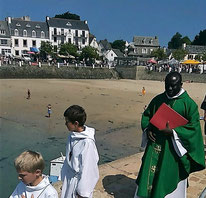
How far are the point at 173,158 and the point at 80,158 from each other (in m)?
1.31

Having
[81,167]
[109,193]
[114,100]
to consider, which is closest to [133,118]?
[114,100]

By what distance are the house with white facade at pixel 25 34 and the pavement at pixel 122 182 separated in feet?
193

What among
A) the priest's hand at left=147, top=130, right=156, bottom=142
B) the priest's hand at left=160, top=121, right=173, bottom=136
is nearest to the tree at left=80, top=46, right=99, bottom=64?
the priest's hand at left=147, top=130, right=156, bottom=142

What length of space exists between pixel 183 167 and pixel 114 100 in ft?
65.4

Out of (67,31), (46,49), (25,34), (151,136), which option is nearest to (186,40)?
(67,31)

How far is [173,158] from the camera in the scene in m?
3.38

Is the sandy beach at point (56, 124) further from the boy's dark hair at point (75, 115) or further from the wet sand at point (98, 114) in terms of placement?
the boy's dark hair at point (75, 115)

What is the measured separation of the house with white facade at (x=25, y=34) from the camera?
59094 millimetres

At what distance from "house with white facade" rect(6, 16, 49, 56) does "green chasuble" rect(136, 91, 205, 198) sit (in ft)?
198

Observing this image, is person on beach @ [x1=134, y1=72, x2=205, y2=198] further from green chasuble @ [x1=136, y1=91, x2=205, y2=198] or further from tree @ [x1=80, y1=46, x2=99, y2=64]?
tree @ [x1=80, y1=46, x2=99, y2=64]

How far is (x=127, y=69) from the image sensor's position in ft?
151

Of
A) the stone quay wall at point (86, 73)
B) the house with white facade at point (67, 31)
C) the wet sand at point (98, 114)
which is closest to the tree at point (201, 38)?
the house with white facade at point (67, 31)

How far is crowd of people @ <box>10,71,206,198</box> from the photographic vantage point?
9.41ft

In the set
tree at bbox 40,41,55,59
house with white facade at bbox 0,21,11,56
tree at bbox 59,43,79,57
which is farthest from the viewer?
house with white facade at bbox 0,21,11,56
